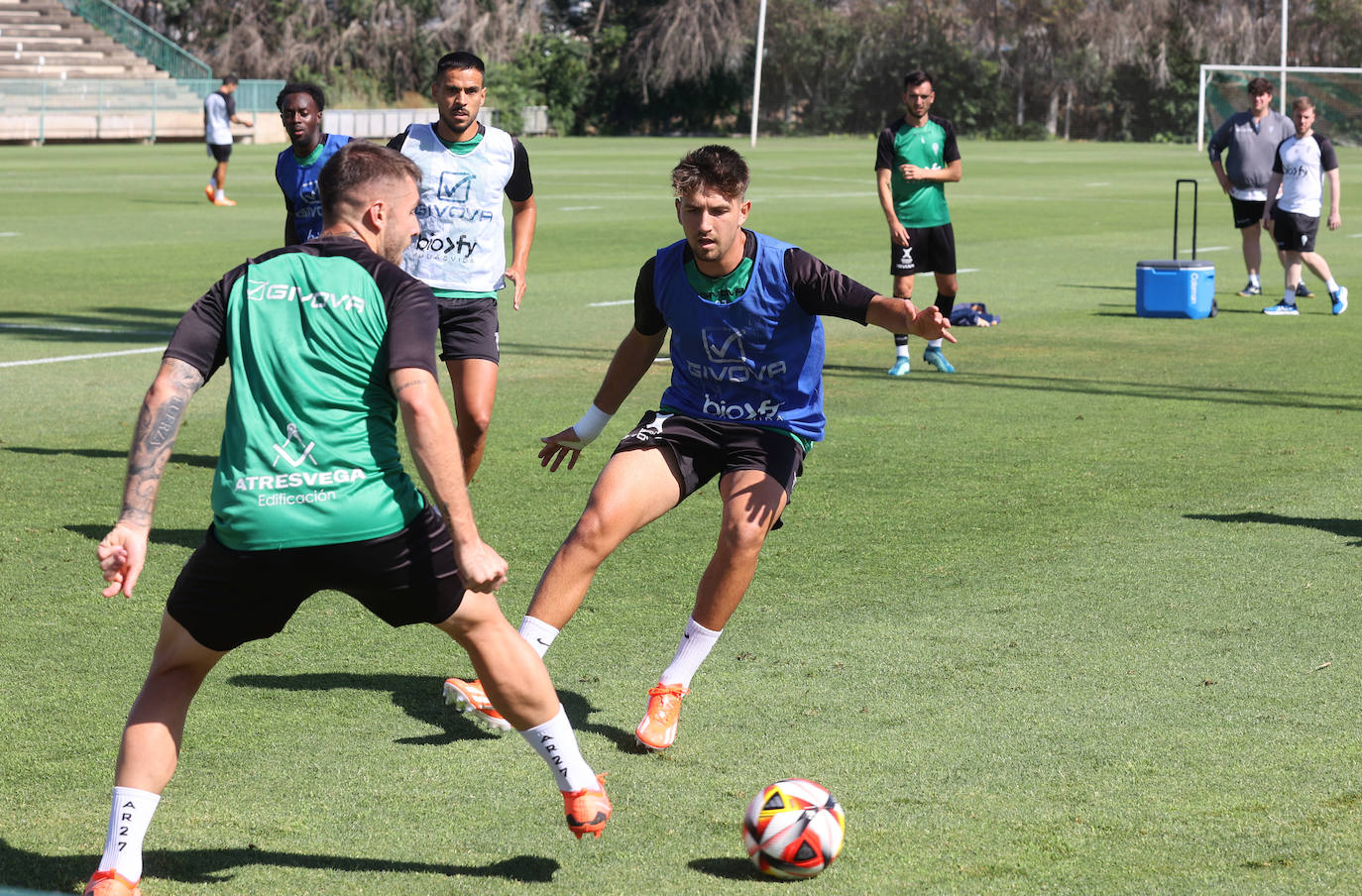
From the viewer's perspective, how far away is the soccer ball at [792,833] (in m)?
4.28

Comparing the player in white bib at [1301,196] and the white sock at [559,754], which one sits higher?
the player in white bib at [1301,196]

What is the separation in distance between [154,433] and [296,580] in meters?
0.48

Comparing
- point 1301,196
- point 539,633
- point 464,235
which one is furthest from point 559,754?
point 1301,196

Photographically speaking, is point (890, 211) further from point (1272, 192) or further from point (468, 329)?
point (1272, 192)

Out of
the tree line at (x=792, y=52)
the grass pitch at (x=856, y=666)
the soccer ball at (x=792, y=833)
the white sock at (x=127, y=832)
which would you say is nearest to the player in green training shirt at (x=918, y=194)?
the grass pitch at (x=856, y=666)

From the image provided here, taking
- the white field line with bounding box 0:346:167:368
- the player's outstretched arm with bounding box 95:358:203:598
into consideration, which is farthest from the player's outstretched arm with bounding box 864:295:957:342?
the white field line with bounding box 0:346:167:368

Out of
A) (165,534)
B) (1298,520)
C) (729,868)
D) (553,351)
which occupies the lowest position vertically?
(729,868)

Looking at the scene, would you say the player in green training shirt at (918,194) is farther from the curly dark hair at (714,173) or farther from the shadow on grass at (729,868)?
the shadow on grass at (729,868)

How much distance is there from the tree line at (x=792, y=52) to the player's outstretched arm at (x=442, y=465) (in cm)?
6427

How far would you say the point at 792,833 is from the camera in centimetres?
429

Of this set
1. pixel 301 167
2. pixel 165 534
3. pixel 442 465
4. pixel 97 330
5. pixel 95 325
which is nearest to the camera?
pixel 442 465

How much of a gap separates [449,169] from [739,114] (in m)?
68.0

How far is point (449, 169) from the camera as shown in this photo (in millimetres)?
8266

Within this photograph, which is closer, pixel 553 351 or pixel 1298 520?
pixel 1298 520
